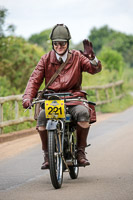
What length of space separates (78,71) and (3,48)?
20.0 meters

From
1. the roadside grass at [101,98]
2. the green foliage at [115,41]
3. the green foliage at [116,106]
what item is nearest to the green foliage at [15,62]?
the roadside grass at [101,98]

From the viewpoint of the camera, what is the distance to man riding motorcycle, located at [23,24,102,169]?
7.75m

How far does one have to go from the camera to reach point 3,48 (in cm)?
2767

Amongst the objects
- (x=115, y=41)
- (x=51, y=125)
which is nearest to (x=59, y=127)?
(x=51, y=125)

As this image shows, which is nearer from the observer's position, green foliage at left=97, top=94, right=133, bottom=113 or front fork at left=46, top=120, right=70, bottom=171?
front fork at left=46, top=120, right=70, bottom=171

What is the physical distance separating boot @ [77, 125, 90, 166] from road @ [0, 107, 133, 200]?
0.91ft

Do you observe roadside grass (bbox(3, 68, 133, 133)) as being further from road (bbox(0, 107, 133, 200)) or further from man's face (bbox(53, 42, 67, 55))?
man's face (bbox(53, 42, 67, 55))

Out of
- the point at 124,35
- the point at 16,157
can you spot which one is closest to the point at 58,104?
the point at 16,157

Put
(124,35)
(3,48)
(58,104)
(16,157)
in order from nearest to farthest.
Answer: (58,104) < (16,157) < (3,48) < (124,35)

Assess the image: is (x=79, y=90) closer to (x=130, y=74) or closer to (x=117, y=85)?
(x=117, y=85)

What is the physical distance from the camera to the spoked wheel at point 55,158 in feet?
23.2

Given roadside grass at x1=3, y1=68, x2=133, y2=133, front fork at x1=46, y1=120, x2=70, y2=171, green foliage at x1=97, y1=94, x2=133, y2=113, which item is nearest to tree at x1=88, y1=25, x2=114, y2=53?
roadside grass at x1=3, y1=68, x2=133, y2=133

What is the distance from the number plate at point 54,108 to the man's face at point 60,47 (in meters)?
0.75

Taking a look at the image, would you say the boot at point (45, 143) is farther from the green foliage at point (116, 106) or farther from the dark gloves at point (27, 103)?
the green foliage at point (116, 106)
